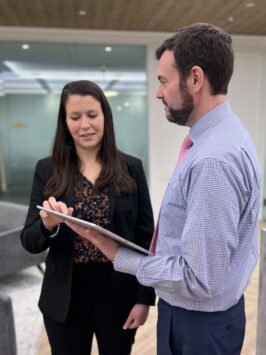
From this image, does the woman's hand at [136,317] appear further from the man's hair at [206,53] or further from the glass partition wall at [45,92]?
the glass partition wall at [45,92]

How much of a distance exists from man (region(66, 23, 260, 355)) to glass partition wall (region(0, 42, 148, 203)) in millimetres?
4359

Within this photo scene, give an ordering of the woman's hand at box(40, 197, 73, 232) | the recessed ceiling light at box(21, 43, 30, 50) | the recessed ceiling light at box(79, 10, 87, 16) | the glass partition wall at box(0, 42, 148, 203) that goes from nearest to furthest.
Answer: the woman's hand at box(40, 197, 73, 232), the recessed ceiling light at box(79, 10, 87, 16), the recessed ceiling light at box(21, 43, 30, 50), the glass partition wall at box(0, 42, 148, 203)

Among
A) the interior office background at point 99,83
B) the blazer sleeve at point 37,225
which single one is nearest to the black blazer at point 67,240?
the blazer sleeve at point 37,225

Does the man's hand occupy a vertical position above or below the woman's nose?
below

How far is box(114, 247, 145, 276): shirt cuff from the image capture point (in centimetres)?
92

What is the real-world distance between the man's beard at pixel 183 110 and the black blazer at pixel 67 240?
452 mm

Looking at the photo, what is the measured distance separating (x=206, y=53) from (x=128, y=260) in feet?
1.98

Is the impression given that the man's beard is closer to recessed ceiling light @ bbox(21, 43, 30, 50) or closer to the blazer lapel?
the blazer lapel

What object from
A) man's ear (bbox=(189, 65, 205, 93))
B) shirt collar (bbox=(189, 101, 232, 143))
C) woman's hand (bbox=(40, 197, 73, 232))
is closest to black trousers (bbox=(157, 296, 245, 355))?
woman's hand (bbox=(40, 197, 73, 232))

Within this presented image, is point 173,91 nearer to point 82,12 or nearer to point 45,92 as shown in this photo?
point 82,12

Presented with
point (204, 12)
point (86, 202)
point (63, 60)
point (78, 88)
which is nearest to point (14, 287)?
point (86, 202)

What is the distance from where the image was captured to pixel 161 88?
3.11 ft

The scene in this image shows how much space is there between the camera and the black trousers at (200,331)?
3.14 ft

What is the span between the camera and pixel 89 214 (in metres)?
1.27
